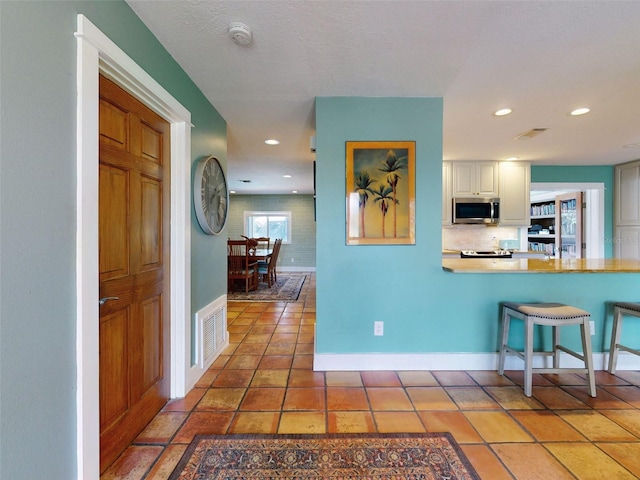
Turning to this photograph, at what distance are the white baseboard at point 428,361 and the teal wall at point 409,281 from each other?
0.05m

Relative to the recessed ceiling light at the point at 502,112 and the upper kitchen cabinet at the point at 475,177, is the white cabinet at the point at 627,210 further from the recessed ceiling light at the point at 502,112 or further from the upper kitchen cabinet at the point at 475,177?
the recessed ceiling light at the point at 502,112

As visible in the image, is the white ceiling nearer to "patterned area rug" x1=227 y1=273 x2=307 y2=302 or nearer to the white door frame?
the white door frame

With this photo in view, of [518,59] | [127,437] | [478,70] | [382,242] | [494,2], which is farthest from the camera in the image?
[382,242]

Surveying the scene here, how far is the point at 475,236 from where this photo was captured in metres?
4.80

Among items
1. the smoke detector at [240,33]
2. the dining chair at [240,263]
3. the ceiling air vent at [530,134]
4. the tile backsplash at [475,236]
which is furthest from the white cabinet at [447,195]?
the smoke detector at [240,33]

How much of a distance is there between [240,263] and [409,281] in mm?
3751

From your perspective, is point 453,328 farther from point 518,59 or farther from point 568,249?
point 568,249

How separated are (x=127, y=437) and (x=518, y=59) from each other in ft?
10.3

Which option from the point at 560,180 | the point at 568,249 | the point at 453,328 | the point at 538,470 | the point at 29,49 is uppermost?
the point at 560,180

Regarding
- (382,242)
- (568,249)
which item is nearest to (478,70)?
(382,242)

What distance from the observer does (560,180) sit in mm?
4723

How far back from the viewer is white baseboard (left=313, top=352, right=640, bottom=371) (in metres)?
2.31

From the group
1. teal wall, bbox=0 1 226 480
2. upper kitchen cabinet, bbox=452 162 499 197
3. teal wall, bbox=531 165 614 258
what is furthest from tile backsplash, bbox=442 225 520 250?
teal wall, bbox=0 1 226 480

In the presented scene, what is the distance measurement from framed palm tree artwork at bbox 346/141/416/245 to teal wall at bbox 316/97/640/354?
0.06 metres
